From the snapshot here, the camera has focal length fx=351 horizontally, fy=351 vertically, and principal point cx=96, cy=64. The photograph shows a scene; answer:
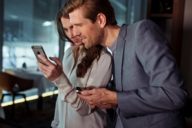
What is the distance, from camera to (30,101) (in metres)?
5.13

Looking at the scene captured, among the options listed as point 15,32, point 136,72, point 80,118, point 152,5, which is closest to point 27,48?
point 15,32

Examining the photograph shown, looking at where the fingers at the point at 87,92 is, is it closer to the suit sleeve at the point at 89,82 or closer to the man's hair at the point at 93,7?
the suit sleeve at the point at 89,82

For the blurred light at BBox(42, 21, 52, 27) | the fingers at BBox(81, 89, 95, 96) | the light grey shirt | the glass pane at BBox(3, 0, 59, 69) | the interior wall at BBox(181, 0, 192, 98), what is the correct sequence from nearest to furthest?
the fingers at BBox(81, 89, 95, 96) → the light grey shirt → the interior wall at BBox(181, 0, 192, 98) → the glass pane at BBox(3, 0, 59, 69) → the blurred light at BBox(42, 21, 52, 27)

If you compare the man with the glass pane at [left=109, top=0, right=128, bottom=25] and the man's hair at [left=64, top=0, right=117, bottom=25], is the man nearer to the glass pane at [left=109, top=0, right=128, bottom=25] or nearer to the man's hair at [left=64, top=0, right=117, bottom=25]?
the man's hair at [left=64, top=0, right=117, bottom=25]

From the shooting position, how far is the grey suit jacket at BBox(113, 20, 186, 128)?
1.08 meters

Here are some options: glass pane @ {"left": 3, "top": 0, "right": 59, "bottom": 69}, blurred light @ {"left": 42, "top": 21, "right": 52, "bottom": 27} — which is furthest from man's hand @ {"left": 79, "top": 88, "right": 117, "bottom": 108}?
blurred light @ {"left": 42, "top": 21, "right": 52, "bottom": 27}

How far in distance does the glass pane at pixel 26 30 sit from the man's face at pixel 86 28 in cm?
370

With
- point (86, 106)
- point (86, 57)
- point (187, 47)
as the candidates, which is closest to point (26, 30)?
point (187, 47)

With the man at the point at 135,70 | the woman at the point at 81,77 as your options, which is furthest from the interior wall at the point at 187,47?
the man at the point at 135,70

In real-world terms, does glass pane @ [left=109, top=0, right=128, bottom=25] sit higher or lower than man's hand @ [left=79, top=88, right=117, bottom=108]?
higher

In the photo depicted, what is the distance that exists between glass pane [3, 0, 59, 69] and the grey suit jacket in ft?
12.5

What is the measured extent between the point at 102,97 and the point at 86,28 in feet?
0.82

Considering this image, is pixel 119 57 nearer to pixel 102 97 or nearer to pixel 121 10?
pixel 102 97

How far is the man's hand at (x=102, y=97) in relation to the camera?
3.77ft
